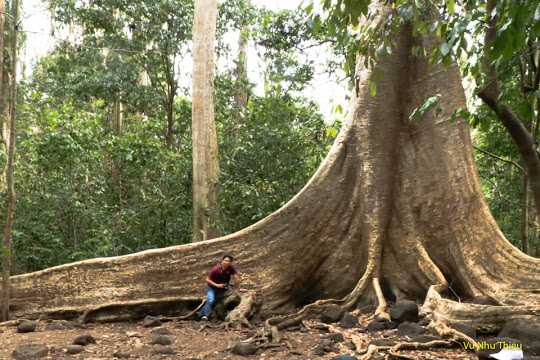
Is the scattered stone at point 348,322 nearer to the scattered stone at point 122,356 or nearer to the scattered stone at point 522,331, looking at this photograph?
the scattered stone at point 522,331

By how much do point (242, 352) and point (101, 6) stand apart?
848cm

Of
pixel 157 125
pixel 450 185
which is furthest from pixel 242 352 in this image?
pixel 157 125

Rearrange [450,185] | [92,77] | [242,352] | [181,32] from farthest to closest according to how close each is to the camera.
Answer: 1. [92,77]
2. [181,32]
3. [450,185]
4. [242,352]

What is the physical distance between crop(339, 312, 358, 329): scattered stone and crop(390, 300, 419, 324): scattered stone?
44 centimetres

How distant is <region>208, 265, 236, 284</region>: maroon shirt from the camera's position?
576 centimetres

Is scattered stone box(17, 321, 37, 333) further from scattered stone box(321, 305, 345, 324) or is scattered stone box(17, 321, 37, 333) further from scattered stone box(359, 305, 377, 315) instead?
scattered stone box(359, 305, 377, 315)

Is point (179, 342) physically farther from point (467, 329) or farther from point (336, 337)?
point (467, 329)

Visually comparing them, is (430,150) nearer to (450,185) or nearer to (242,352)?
(450,185)

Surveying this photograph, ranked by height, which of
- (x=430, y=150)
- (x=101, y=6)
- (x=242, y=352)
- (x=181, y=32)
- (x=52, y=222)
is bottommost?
(x=242, y=352)

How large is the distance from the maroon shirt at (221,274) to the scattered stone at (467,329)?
105 inches

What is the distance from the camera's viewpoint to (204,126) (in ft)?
27.3

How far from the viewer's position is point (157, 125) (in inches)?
368

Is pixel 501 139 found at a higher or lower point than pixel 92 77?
lower

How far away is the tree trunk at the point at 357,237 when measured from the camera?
5660mm
